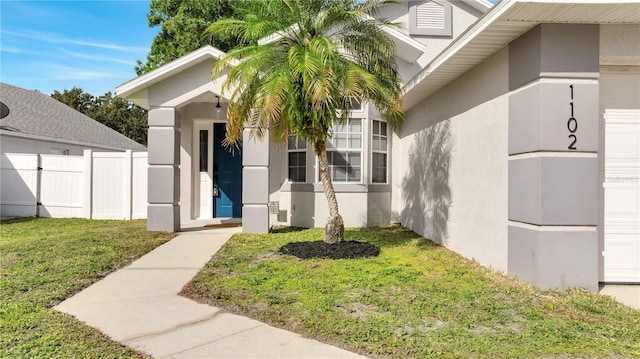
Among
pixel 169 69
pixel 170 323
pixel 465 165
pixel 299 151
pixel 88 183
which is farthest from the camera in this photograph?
pixel 88 183

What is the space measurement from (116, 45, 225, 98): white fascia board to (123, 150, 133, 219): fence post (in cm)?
323

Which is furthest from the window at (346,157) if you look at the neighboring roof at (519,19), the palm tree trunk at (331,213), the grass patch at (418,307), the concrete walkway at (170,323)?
the concrete walkway at (170,323)

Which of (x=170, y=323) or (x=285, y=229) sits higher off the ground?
(x=285, y=229)

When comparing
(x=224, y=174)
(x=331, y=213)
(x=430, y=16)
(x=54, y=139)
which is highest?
(x=430, y=16)

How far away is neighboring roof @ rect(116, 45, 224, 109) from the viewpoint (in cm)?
950

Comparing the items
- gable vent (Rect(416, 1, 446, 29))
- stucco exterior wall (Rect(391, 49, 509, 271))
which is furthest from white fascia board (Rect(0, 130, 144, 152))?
gable vent (Rect(416, 1, 446, 29))

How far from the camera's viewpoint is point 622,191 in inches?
215

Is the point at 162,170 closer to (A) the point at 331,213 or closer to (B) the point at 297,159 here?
(B) the point at 297,159

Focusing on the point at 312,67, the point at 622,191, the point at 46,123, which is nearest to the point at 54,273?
the point at 312,67

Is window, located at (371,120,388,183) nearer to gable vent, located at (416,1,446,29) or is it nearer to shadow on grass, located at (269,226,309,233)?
shadow on grass, located at (269,226,309,233)

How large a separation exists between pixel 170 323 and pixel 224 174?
8471 millimetres

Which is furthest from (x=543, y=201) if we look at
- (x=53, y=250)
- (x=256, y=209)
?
(x=53, y=250)

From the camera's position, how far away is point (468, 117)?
7254mm

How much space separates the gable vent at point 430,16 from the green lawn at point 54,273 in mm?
10071
